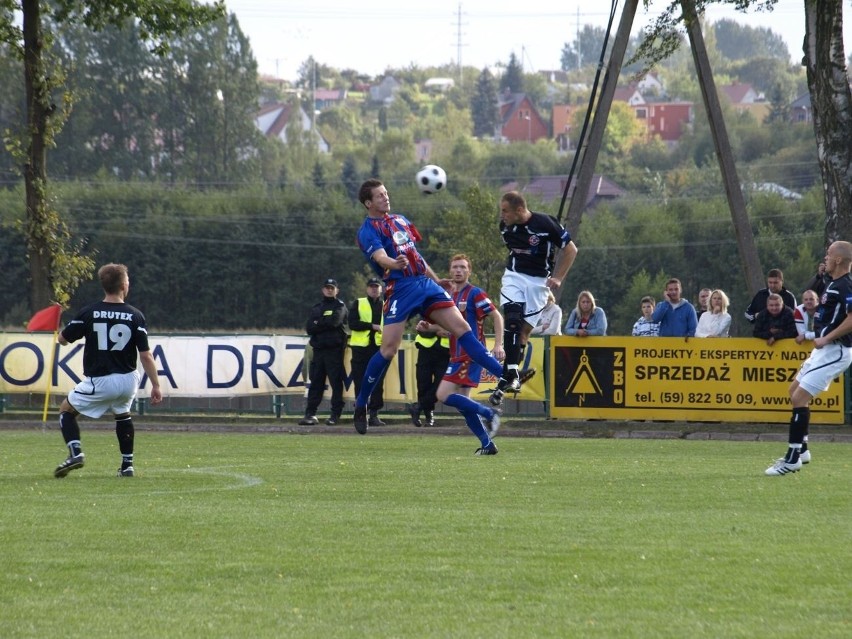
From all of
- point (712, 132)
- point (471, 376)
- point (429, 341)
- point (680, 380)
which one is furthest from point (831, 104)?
point (471, 376)

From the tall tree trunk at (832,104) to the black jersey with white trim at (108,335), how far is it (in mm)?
13691

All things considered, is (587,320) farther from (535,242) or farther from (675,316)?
(535,242)

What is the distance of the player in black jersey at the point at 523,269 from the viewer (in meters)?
13.3

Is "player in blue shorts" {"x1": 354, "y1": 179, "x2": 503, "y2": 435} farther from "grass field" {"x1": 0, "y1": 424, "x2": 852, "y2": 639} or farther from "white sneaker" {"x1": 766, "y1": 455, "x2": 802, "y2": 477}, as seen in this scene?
"white sneaker" {"x1": 766, "y1": 455, "x2": 802, "y2": 477}

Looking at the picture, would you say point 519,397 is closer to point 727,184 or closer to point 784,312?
point 784,312

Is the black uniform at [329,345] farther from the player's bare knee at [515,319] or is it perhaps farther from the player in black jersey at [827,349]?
the player in black jersey at [827,349]

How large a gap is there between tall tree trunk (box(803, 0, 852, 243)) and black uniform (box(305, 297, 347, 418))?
7.75m

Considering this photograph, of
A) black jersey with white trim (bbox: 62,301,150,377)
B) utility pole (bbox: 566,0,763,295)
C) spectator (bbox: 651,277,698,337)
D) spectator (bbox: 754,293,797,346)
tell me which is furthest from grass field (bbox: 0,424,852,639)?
utility pole (bbox: 566,0,763,295)

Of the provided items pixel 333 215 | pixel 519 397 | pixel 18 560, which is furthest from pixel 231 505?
pixel 333 215

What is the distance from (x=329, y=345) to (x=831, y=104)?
8.63 metres

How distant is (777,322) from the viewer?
19.9 metres

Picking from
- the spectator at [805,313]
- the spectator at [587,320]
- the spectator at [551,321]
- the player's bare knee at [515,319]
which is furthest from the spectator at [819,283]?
the player's bare knee at [515,319]

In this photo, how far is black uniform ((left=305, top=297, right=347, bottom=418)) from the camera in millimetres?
21453

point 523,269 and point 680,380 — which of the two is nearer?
point 523,269
